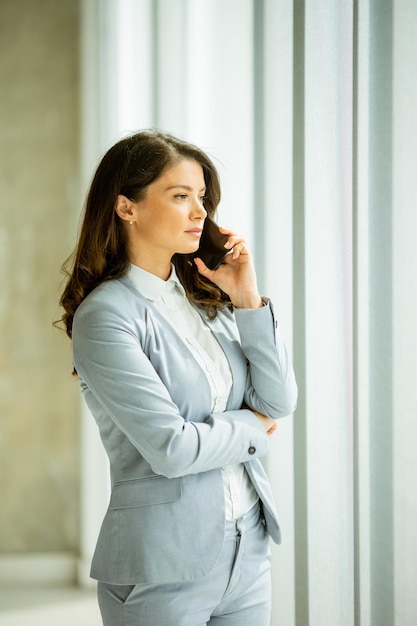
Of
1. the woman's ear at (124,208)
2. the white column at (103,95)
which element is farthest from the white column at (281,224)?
the white column at (103,95)

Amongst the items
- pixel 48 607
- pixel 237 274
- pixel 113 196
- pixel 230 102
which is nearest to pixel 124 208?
pixel 113 196

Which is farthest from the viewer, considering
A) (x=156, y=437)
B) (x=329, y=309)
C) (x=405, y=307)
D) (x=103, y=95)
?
(x=103, y=95)

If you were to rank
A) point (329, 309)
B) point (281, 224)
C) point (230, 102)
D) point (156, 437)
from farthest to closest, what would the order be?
point (230, 102)
point (281, 224)
point (329, 309)
point (156, 437)

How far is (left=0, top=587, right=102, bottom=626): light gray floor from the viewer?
Result: 8.77ft

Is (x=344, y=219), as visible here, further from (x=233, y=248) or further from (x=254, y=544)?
(x=254, y=544)

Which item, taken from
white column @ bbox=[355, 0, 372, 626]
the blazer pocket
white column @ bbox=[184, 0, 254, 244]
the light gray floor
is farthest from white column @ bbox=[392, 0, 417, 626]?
the light gray floor

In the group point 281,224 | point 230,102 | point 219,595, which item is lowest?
point 219,595

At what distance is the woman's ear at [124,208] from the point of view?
1.46m

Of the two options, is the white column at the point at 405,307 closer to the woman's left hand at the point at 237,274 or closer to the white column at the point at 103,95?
the woman's left hand at the point at 237,274

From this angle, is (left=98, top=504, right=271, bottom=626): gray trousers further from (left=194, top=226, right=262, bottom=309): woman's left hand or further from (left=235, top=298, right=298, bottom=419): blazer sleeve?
(left=194, top=226, right=262, bottom=309): woman's left hand

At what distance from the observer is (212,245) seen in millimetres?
1568

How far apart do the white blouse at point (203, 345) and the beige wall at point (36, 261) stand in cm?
172

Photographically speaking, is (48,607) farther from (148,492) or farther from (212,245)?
(212,245)

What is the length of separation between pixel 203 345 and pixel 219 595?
20.1 inches
